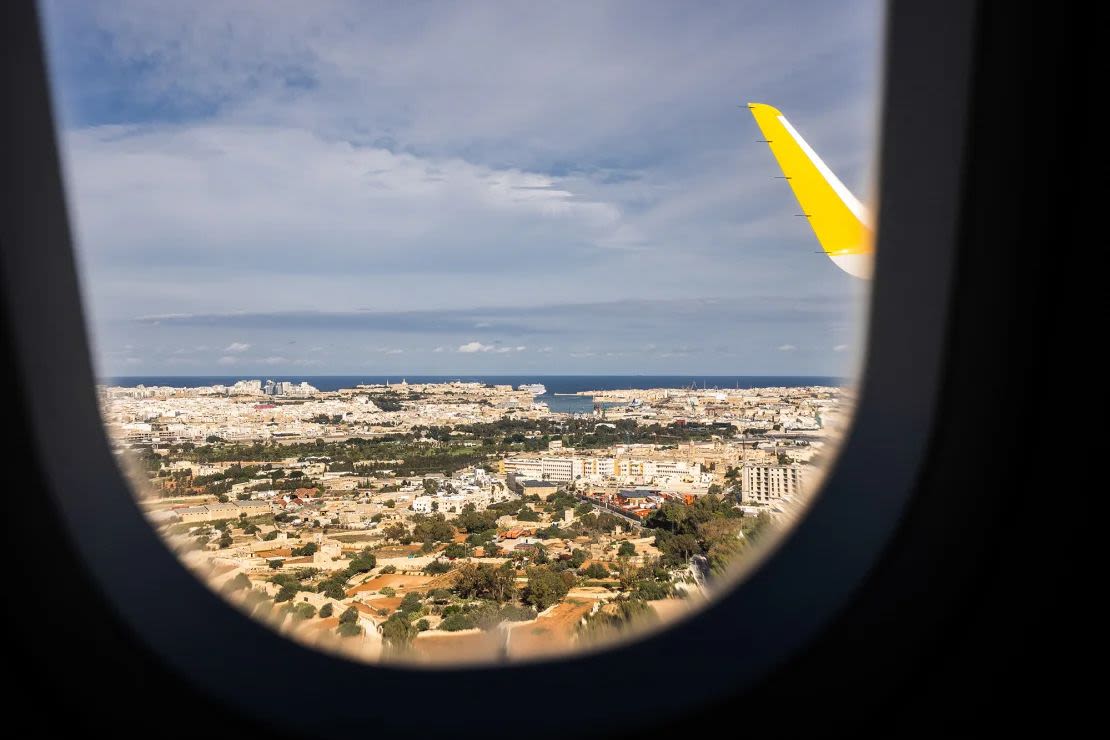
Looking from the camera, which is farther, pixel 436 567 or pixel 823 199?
pixel 436 567

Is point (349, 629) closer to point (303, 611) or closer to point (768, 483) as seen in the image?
point (303, 611)

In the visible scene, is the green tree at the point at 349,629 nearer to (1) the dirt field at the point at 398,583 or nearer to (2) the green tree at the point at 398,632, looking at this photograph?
(2) the green tree at the point at 398,632

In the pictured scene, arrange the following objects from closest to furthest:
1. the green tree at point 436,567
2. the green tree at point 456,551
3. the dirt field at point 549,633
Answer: the dirt field at point 549,633, the green tree at point 436,567, the green tree at point 456,551

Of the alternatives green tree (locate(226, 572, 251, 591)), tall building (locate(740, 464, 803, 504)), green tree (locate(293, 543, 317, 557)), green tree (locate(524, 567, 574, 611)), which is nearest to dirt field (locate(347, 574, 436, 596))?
green tree (locate(293, 543, 317, 557))

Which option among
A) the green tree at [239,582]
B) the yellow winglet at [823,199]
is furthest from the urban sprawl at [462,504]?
the yellow winglet at [823,199]

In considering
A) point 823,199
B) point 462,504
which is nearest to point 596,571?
point 462,504

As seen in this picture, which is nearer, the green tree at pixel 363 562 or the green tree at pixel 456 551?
the green tree at pixel 363 562

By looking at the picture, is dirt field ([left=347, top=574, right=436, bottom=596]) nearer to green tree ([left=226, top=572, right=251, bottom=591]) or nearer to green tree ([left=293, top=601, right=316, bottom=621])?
green tree ([left=293, top=601, right=316, bottom=621])
